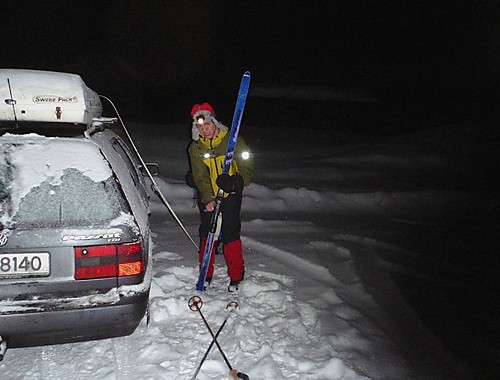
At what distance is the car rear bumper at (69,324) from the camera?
109 inches

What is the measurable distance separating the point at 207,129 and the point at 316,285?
84.5 inches

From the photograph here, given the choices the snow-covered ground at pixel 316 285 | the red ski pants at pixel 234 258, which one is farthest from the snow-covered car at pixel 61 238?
the red ski pants at pixel 234 258

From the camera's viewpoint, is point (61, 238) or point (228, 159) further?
point (228, 159)

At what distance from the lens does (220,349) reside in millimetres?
3418

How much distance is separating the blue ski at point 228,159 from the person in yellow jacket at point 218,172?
7 centimetres

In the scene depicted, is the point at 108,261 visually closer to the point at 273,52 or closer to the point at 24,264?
the point at 24,264

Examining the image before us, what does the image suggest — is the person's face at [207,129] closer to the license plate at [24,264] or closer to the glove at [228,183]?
the glove at [228,183]

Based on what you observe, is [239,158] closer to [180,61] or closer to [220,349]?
[220,349]

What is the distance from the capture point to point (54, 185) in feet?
9.35

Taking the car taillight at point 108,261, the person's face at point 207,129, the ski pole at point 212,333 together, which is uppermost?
the person's face at point 207,129

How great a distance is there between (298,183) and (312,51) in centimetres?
Answer: 2717

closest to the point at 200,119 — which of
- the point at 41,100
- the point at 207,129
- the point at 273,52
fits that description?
the point at 207,129

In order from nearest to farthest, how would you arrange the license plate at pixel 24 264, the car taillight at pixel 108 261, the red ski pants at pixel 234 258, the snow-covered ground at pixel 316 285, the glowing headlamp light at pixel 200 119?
the license plate at pixel 24 264
the car taillight at pixel 108 261
the snow-covered ground at pixel 316 285
the glowing headlamp light at pixel 200 119
the red ski pants at pixel 234 258

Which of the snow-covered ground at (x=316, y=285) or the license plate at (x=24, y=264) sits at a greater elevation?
the license plate at (x=24, y=264)
